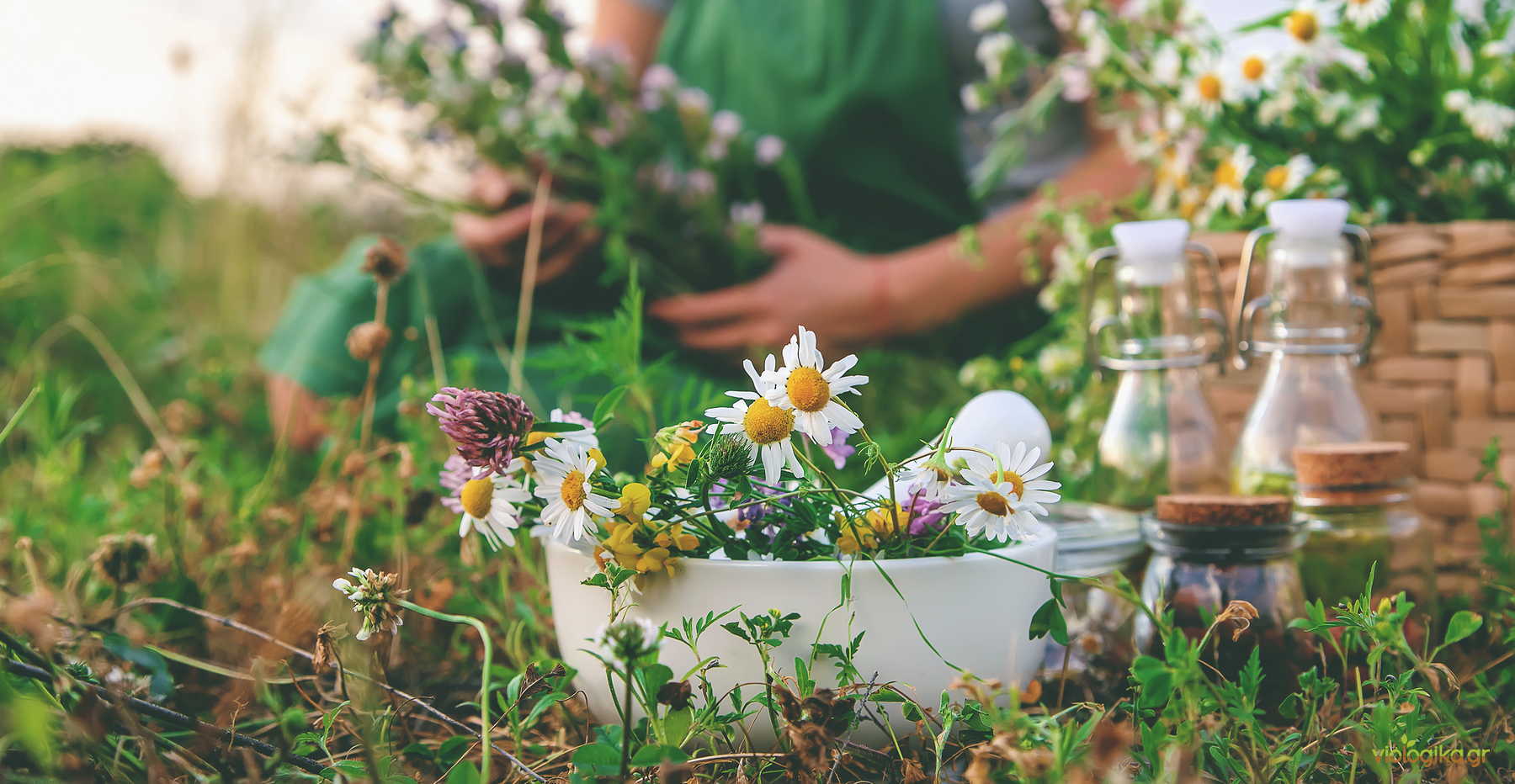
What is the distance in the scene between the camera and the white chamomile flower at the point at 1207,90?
94 centimetres

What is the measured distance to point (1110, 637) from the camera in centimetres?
63

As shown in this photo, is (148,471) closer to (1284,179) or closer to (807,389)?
(807,389)

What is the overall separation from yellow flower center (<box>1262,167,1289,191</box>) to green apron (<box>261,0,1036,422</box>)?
1.80 feet

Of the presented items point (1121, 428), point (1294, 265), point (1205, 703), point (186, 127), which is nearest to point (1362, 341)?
point (1294, 265)

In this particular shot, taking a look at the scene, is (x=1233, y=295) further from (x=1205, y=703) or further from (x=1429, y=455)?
(x=1205, y=703)

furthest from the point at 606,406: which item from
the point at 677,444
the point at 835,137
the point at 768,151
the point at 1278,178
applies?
the point at 835,137

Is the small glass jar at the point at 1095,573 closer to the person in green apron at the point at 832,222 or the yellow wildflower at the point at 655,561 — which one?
the yellow wildflower at the point at 655,561

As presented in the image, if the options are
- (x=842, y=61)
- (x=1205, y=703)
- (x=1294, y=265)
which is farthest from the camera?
(x=842, y=61)

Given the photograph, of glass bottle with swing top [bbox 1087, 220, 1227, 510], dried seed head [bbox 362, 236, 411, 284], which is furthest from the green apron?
glass bottle with swing top [bbox 1087, 220, 1227, 510]

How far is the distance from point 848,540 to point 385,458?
2.50 ft

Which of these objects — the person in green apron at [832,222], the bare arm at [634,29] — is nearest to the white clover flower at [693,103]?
the person in green apron at [832,222]

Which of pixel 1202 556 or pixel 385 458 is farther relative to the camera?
pixel 385 458

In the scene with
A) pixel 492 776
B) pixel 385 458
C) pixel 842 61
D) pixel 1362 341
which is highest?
pixel 842 61

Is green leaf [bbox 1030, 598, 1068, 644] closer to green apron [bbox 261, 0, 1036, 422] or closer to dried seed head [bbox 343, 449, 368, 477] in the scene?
dried seed head [bbox 343, 449, 368, 477]
